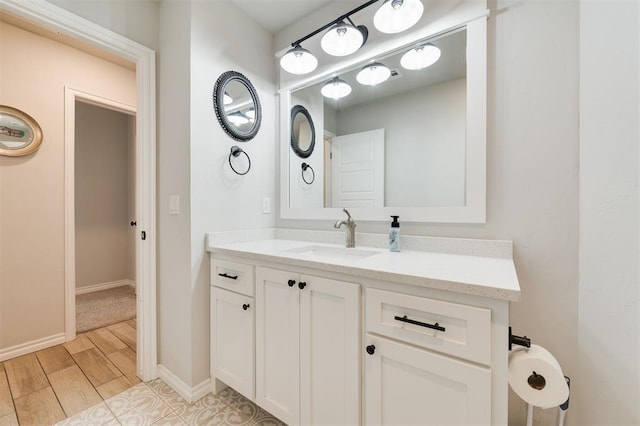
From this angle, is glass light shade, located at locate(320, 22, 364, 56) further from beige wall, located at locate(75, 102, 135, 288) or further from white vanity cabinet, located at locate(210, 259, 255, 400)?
beige wall, located at locate(75, 102, 135, 288)

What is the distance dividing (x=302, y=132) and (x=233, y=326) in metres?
1.38

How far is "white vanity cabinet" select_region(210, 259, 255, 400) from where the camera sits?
1.40 metres

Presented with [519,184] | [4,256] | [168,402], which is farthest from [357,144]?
[4,256]

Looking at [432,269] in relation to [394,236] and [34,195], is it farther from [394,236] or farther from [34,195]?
[34,195]

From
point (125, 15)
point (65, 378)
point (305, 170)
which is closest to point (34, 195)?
point (65, 378)

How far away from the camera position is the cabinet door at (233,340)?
1.40 m

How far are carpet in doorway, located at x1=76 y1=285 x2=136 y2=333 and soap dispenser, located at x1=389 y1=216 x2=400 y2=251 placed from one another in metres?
2.77

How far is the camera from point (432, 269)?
3.26 ft

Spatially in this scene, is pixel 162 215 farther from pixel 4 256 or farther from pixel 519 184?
pixel 519 184

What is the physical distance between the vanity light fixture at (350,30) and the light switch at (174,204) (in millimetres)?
1109

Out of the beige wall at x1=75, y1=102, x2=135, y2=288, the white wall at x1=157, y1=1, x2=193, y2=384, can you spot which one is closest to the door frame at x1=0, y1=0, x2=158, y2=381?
the white wall at x1=157, y1=1, x2=193, y2=384

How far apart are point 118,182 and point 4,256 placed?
1.93 metres

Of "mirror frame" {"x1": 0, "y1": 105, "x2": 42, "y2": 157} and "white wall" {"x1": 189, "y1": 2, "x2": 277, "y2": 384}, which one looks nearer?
"white wall" {"x1": 189, "y1": 2, "x2": 277, "y2": 384}

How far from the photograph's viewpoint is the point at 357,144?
177 centimetres
